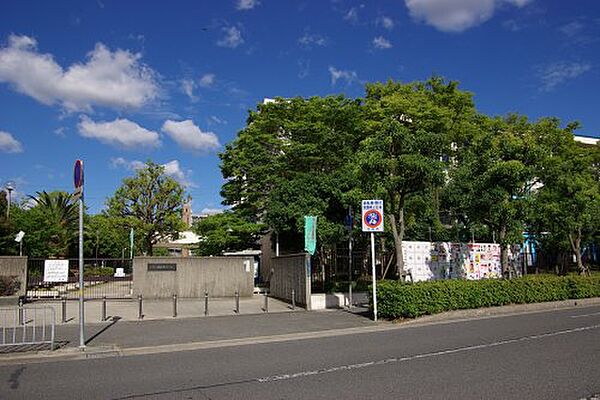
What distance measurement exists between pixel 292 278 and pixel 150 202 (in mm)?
22835

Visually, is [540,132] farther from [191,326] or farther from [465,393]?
[465,393]

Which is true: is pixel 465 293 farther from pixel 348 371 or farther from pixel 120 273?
pixel 120 273

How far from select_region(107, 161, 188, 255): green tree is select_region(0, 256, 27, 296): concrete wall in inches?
711

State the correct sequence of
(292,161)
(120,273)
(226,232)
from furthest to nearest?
(226,232)
(292,161)
(120,273)

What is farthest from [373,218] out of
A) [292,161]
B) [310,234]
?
[292,161]

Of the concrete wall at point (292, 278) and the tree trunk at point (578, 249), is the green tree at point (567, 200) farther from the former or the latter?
the concrete wall at point (292, 278)

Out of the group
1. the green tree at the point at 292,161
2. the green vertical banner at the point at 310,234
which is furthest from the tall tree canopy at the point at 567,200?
the green vertical banner at the point at 310,234

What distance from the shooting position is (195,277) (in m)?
23.8

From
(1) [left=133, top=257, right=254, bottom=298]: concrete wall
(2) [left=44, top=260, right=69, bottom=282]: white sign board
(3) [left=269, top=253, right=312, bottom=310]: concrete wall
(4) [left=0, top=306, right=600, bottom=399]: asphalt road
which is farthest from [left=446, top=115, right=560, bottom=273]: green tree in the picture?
(2) [left=44, top=260, right=69, bottom=282]: white sign board

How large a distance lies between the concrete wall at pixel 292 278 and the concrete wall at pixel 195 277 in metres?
1.51

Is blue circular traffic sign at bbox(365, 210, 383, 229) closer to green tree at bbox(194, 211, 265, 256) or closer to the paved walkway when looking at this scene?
the paved walkway

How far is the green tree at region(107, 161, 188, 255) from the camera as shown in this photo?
1556 inches

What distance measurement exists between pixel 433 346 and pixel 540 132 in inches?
1059

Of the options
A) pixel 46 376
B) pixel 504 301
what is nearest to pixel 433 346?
pixel 46 376
